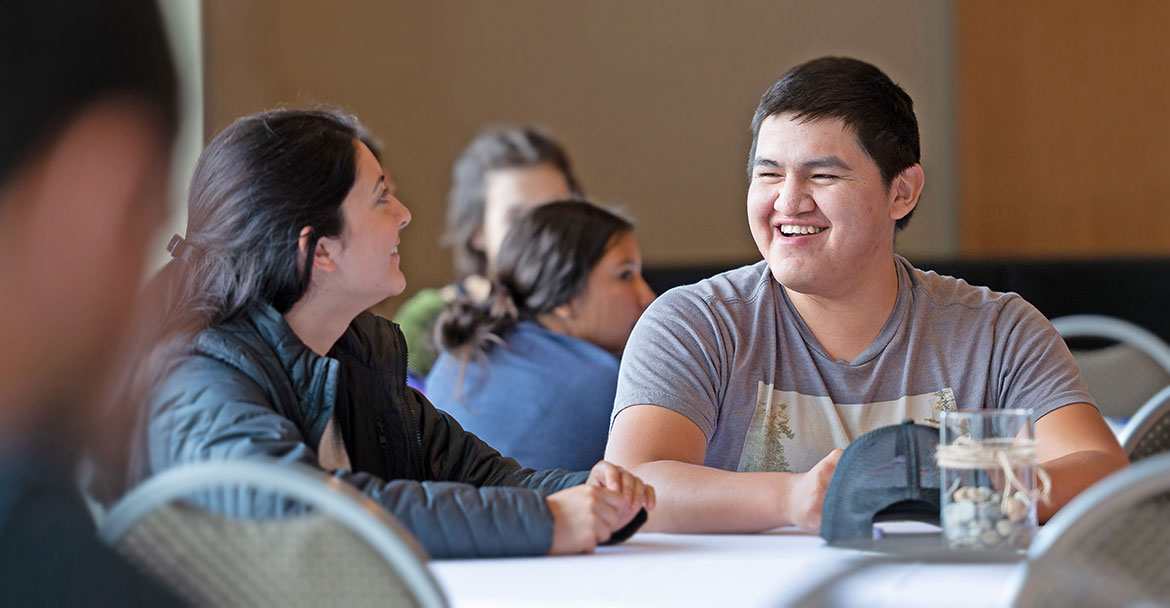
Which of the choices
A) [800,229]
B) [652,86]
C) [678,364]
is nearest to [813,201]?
[800,229]

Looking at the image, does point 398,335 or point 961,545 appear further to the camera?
point 398,335

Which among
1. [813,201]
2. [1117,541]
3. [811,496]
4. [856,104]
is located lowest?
[811,496]

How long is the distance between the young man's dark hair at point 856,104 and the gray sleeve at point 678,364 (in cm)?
26

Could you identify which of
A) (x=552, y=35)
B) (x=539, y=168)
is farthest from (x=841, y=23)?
(x=539, y=168)

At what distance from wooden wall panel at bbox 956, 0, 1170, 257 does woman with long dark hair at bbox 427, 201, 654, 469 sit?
3177 millimetres

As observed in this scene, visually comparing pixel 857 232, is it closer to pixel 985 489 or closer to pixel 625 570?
pixel 985 489

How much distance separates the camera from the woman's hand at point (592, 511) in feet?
4.32

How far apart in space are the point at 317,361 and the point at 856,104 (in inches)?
32.6

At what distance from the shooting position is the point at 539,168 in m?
4.02

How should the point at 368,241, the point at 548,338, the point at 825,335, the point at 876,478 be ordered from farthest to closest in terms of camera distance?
the point at 548,338, the point at 825,335, the point at 368,241, the point at 876,478

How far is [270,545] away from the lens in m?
1.02

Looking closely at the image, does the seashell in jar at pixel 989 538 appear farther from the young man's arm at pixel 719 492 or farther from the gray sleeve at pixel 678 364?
the gray sleeve at pixel 678 364

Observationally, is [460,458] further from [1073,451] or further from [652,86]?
[652,86]

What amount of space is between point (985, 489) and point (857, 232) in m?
0.59
